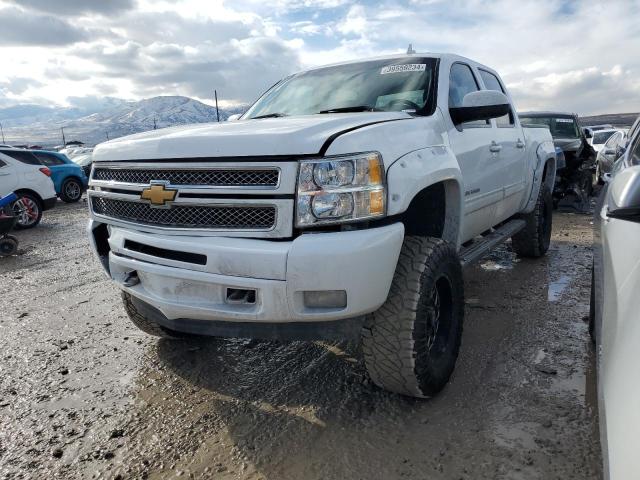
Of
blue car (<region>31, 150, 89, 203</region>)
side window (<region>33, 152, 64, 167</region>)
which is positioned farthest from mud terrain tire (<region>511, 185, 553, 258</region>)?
blue car (<region>31, 150, 89, 203</region>)

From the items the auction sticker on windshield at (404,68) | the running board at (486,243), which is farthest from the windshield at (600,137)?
the auction sticker on windshield at (404,68)

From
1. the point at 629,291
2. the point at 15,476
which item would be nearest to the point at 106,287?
the point at 15,476

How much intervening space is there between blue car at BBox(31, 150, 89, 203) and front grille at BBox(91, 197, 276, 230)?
37.3 feet

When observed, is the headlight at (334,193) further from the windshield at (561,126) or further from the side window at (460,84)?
the windshield at (561,126)

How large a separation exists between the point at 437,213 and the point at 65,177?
40.8ft

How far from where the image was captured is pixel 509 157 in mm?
4367

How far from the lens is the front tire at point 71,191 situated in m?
13.1

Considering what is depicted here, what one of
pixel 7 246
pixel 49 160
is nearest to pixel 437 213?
pixel 7 246

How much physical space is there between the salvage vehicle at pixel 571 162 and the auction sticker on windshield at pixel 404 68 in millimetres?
6920

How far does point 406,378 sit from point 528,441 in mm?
620

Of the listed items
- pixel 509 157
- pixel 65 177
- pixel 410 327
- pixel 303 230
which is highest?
pixel 509 157

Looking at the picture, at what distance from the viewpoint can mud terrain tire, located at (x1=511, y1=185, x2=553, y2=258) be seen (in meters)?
5.40

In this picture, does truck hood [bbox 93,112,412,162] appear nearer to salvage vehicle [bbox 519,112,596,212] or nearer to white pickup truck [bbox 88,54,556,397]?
white pickup truck [bbox 88,54,556,397]

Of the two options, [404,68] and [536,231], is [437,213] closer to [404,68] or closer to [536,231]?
[404,68]
